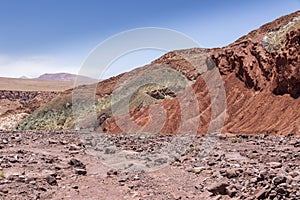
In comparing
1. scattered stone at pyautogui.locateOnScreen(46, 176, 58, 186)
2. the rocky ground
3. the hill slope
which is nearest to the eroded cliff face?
the hill slope

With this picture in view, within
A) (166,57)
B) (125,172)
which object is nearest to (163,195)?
(125,172)

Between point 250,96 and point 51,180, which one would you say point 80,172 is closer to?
point 51,180

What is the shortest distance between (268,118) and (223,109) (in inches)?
191

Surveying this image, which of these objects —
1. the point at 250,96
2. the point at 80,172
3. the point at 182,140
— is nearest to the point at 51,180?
the point at 80,172

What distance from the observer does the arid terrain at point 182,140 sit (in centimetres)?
1094

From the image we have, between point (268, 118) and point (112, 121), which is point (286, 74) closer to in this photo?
point (268, 118)

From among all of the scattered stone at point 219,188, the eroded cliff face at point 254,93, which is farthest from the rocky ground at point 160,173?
the eroded cliff face at point 254,93

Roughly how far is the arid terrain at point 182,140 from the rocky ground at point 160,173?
0.10ft

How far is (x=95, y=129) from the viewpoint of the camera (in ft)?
130

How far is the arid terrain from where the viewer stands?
35.9 ft

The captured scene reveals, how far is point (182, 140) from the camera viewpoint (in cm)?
2252

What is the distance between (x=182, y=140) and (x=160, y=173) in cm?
899

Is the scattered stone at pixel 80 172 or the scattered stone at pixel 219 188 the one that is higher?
the scattered stone at pixel 219 188

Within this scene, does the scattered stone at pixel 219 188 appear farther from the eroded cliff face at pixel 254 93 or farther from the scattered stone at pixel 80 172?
the eroded cliff face at pixel 254 93
